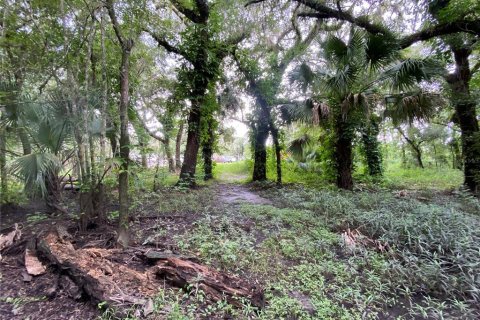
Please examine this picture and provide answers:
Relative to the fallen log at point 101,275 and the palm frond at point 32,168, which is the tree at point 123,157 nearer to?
the fallen log at point 101,275

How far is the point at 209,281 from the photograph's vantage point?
1914mm

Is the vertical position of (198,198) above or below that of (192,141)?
below

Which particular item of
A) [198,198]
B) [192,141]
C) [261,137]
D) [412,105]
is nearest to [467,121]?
[412,105]

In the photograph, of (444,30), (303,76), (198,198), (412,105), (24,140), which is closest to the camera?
(24,140)

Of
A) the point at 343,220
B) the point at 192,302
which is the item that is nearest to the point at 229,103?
the point at 343,220

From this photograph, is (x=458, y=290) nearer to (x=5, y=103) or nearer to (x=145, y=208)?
(x=145, y=208)

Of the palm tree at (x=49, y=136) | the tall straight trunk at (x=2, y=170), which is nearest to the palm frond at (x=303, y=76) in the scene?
the palm tree at (x=49, y=136)

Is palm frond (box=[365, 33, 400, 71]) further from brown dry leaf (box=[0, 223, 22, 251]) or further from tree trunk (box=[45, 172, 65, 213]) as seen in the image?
brown dry leaf (box=[0, 223, 22, 251])

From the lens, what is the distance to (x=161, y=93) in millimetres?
9453

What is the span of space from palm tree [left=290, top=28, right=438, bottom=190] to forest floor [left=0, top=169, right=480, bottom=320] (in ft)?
7.45

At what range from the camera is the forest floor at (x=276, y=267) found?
67.1 inches

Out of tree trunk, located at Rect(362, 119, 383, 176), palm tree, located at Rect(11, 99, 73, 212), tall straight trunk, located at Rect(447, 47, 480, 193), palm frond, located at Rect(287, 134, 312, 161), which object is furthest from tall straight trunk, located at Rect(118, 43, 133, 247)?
tree trunk, located at Rect(362, 119, 383, 176)

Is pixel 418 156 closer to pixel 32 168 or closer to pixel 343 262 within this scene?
pixel 343 262

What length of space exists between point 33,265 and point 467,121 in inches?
323
